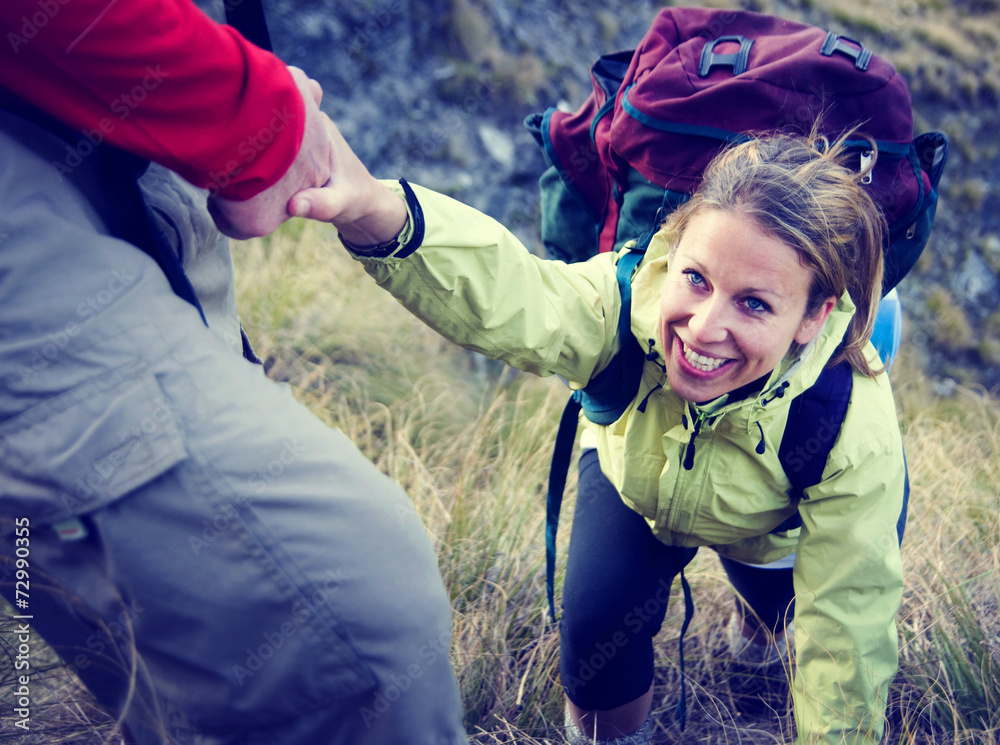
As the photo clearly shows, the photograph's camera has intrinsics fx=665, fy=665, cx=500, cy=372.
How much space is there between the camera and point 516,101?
7.18m

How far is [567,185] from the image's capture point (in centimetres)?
201

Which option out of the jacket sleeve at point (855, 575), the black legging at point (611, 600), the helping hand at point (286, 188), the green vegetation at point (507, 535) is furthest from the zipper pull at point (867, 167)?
the green vegetation at point (507, 535)

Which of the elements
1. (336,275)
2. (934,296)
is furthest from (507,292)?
(934,296)

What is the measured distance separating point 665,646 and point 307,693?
178cm

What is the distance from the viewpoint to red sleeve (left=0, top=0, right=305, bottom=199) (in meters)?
0.83

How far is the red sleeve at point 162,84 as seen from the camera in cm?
83

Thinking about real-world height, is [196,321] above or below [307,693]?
above

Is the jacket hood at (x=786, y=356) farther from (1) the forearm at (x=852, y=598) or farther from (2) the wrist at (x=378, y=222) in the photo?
(2) the wrist at (x=378, y=222)

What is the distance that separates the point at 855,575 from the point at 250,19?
175 cm

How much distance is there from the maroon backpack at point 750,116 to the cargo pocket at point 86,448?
131 cm

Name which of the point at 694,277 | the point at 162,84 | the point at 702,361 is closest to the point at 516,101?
the point at 694,277

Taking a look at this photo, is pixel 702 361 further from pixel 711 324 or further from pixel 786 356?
pixel 786 356

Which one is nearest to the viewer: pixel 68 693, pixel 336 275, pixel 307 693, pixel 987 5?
pixel 307 693

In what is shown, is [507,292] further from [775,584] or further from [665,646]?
[665,646]
